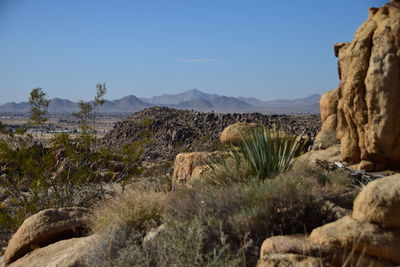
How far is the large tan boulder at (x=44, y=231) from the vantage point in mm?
8289

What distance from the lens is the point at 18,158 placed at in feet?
40.8

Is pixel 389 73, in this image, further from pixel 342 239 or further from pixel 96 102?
pixel 96 102

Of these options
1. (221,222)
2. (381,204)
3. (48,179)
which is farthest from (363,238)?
(48,179)

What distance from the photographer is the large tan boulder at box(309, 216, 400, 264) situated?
4.88 meters

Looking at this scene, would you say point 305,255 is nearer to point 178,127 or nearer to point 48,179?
point 48,179

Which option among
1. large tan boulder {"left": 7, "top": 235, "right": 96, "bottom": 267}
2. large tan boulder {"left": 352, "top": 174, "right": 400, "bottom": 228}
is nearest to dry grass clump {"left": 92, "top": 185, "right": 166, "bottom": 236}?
large tan boulder {"left": 7, "top": 235, "right": 96, "bottom": 267}

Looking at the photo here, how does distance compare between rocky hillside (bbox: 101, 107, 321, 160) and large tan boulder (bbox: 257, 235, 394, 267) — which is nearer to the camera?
large tan boulder (bbox: 257, 235, 394, 267)

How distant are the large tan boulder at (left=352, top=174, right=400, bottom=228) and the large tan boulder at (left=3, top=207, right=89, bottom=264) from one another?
195 inches

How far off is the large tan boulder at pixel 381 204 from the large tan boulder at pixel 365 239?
76 millimetres

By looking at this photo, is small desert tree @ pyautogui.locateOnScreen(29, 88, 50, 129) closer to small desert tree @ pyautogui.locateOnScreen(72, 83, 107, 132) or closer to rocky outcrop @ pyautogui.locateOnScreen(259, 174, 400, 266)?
small desert tree @ pyautogui.locateOnScreen(72, 83, 107, 132)

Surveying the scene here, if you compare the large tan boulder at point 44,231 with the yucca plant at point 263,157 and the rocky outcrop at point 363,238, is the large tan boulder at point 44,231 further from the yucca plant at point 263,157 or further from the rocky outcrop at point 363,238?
the rocky outcrop at point 363,238

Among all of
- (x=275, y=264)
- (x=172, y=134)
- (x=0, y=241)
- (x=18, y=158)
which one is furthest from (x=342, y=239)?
(x=172, y=134)

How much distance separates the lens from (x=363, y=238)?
193 inches

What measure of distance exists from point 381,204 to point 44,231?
5.58 m
